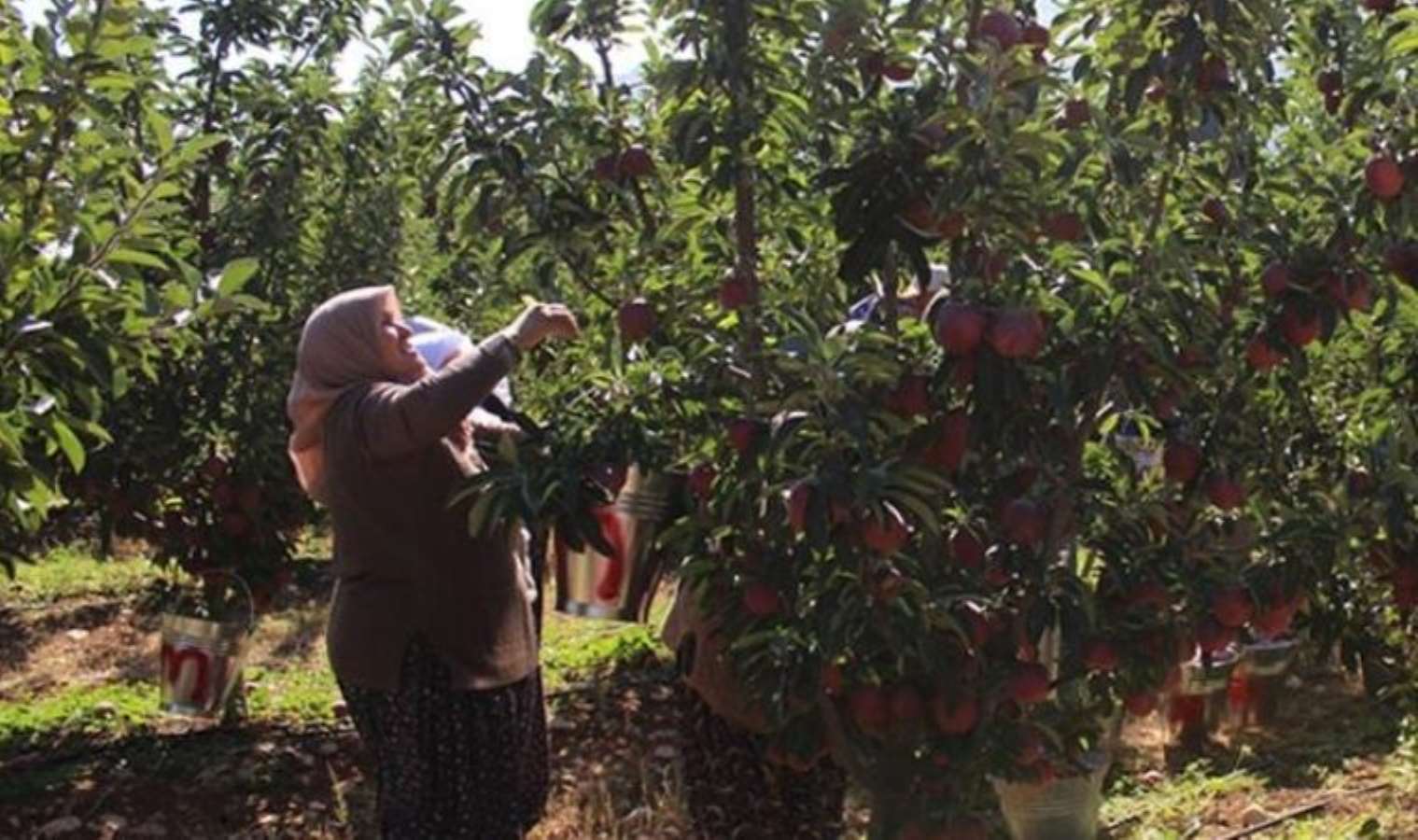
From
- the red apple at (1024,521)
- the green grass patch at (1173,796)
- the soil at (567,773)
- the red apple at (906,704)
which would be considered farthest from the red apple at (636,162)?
the green grass patch at (1173,796)

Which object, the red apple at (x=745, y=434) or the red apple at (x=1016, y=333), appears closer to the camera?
the red apple at (x=1016, y=333)

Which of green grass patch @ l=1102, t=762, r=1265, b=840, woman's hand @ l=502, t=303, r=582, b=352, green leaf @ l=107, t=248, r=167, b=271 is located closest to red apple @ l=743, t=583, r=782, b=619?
woman's hand @ l=502, t=303, r=582, b=352

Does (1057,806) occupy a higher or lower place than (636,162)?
lower

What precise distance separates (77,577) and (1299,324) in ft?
27.3

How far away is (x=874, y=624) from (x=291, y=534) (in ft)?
13.4

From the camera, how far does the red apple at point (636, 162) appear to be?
111 inches

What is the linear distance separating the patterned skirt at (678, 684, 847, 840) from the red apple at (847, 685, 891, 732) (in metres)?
0.89

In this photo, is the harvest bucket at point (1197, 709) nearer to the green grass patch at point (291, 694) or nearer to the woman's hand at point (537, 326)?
the woman's hand at point (537, 326)

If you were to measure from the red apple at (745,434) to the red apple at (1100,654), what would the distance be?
673 mm

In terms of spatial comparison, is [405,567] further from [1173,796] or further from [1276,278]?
[1173,796]

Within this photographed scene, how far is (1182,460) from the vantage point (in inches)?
104

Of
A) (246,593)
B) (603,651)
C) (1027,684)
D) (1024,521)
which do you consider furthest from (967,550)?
(603,651)

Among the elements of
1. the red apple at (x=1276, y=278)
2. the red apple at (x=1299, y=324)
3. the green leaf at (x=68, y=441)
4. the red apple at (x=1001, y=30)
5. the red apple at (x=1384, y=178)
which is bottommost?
the green leaf at (x=68, y=441)

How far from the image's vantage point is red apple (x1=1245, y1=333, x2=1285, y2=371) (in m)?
2.53
